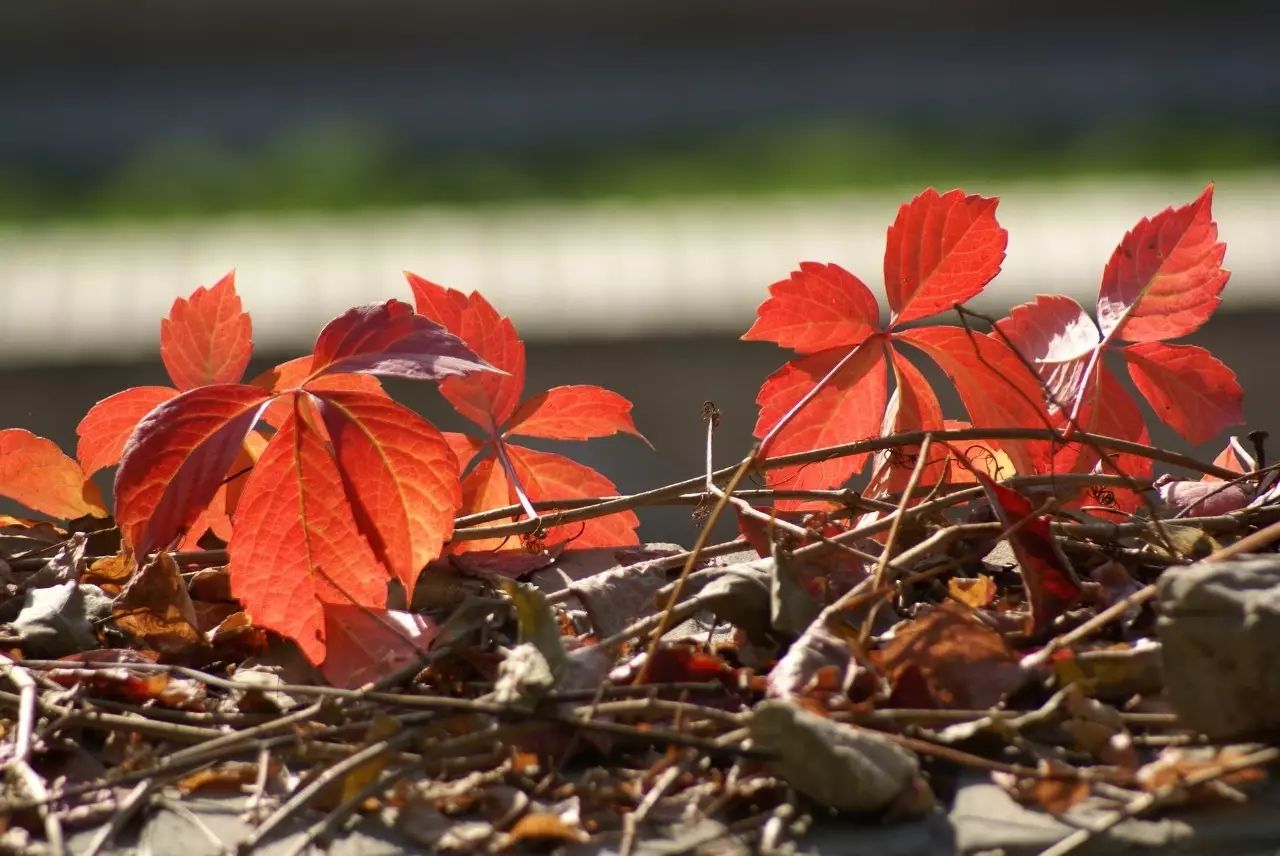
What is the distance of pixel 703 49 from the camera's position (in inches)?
260

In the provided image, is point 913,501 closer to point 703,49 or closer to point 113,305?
A: point 113,305

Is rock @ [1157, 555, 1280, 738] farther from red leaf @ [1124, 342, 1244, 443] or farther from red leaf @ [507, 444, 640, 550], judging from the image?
red leaf @ [507, 444, 640, 550]

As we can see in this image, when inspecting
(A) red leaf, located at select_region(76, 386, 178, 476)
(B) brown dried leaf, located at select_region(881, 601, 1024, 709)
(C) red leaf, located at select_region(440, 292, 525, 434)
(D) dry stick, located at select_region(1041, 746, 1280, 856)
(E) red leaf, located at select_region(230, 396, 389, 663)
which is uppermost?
(C) red leaf, located at select_region(440, 292, 525, 434)

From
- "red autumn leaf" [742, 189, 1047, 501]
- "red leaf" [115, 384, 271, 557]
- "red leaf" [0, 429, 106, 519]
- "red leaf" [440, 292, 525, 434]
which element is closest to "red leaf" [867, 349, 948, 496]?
"red autumn leaf" [742, 189, 1047, 501]

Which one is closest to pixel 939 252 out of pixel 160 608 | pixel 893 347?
pixel 893 347

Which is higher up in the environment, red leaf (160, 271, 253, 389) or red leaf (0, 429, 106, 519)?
red leaf (160, 271, 253, 389)

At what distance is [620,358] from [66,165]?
3381 mm

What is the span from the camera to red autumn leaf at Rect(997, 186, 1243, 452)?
2.97 feet

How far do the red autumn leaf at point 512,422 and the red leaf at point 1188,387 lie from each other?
32cm

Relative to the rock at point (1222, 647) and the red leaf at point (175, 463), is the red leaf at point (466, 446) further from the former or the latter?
the rock at point (1222, 647)

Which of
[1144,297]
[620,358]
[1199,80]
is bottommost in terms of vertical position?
[620,358]

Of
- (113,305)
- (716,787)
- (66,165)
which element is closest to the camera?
(716,787)

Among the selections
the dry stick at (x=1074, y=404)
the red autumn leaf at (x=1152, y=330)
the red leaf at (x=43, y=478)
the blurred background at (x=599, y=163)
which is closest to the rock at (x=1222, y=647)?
the dry stick at (x=1074, y=404)

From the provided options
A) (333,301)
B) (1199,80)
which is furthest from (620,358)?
(1199,80)
